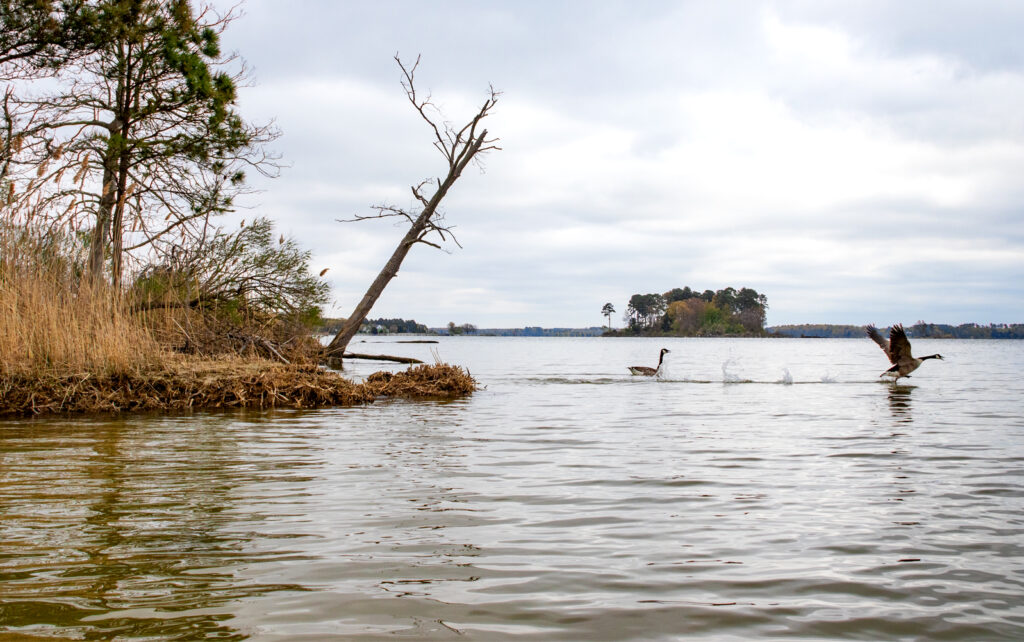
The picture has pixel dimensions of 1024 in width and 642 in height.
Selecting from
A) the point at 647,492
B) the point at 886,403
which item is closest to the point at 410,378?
the point at 886,403

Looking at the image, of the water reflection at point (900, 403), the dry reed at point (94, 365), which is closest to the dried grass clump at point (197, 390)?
the dry reed at point (94, 365)

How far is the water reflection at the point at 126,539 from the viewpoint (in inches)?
119

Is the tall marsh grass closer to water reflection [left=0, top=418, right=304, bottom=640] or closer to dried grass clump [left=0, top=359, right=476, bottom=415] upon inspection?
dried grass clump [left=0, top=359, right=476, bottom=415]

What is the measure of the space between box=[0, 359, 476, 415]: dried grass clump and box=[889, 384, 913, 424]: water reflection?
27.9 ft

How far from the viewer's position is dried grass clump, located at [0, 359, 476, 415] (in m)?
10.8

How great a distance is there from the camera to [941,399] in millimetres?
15391

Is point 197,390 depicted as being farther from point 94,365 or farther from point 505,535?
point 505,535

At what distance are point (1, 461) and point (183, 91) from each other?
12.8 m

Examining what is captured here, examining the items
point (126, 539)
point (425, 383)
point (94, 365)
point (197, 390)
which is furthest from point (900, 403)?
point (94, 365)

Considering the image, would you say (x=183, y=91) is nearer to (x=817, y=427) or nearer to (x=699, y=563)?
(x=817, y=427)

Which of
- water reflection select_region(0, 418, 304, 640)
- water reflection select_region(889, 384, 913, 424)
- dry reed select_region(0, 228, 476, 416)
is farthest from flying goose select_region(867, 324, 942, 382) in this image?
water reflection select_region(0, 418, 304, 640)

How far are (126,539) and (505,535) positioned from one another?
7.11 ft

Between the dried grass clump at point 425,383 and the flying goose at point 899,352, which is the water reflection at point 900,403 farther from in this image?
the dried grass clump at point 425,383

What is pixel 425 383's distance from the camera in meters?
15.8
